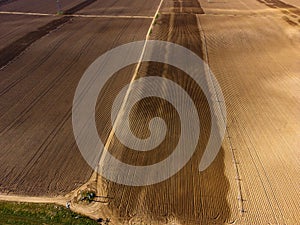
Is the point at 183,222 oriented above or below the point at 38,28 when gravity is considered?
below

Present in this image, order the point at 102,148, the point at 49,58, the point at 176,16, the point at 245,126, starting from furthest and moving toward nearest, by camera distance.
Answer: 1. the point at 176,16
2. the point at 49,58
3. the point at 245,126
4. the point at 102,148


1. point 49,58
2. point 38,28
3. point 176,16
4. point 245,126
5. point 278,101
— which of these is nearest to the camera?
point 245,126

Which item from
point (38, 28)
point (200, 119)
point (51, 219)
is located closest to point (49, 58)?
point (38, 28)

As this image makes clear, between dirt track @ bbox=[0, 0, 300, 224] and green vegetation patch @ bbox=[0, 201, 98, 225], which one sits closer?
green vegetation patch @ bbox=[0, 201, 98, 225]

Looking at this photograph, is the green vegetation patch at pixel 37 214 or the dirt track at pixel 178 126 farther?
the dirt track at pixel 178 126

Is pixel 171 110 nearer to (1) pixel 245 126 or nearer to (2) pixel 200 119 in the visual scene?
(2) pixel 200 119
